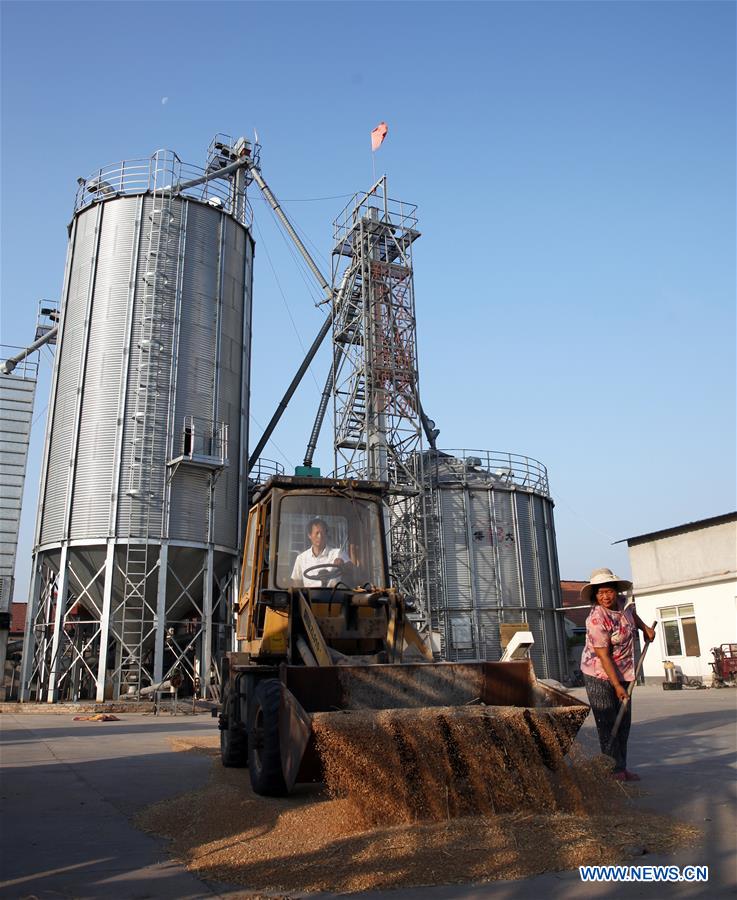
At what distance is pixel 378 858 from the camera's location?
4.86m

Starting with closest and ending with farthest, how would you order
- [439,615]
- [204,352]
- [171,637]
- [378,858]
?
[378,858] < [171,637] < [204,352] < [439,615]

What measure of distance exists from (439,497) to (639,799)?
2543cm

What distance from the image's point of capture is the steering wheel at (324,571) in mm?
8664

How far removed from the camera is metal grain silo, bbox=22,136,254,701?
965 inches

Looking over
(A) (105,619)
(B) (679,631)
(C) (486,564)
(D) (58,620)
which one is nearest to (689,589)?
(B) (679,631)

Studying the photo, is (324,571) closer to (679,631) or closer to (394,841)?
(394,841)

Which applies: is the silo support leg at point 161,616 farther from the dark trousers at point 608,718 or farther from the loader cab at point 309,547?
the dark trousers at point 608,718

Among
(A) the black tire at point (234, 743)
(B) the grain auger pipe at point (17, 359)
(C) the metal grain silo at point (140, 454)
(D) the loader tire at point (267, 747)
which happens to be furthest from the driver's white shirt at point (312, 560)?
(B) the grain auger pipe at point (17, 359)

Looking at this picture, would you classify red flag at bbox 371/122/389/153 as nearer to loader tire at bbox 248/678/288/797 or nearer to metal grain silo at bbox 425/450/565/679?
metal grain silo at bbox 425/450/565/679

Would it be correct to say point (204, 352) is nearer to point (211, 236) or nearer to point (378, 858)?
point (211, 236)

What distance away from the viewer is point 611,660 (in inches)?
302

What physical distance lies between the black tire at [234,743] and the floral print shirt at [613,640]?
4108 millimetres

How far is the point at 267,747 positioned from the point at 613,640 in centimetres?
365

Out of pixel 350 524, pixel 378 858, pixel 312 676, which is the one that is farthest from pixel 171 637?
pixel 378 858
